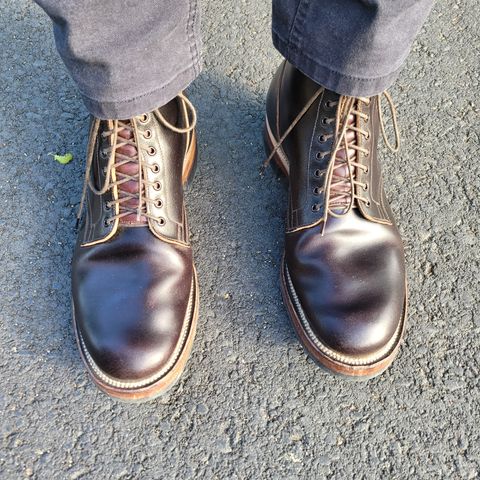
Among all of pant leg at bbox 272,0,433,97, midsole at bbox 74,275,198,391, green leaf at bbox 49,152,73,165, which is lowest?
green leaf at bbox 49,152,73,165

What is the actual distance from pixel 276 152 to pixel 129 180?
1.46 ft

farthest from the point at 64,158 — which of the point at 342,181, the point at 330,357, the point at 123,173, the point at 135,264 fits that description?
the point at 330,357

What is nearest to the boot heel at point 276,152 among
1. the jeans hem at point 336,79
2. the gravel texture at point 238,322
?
the gravel texture at point 238,322

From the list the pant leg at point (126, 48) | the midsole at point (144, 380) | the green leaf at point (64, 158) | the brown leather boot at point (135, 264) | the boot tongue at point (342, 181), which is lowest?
the green leaf at point (64, 158)

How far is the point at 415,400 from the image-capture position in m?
1.31

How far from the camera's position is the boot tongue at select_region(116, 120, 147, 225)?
1.25 m

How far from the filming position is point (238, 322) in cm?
139

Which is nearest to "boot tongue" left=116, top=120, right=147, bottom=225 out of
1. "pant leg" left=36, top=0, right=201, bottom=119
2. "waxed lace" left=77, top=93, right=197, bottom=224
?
"waxed lace" left=77, top=93, right=197, bottom=224

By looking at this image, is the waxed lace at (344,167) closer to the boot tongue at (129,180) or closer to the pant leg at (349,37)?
the pant leg at (349,37)

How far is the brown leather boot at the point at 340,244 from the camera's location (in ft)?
4.02

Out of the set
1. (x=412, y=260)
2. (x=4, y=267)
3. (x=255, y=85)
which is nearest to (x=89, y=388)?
(x=4, y=267)

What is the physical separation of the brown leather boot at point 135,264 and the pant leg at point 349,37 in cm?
30

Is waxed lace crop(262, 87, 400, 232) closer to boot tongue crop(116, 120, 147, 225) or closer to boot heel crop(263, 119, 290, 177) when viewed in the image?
boot heel crop(263, 119, 290, 177)

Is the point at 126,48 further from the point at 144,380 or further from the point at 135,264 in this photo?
the point at 144,380
